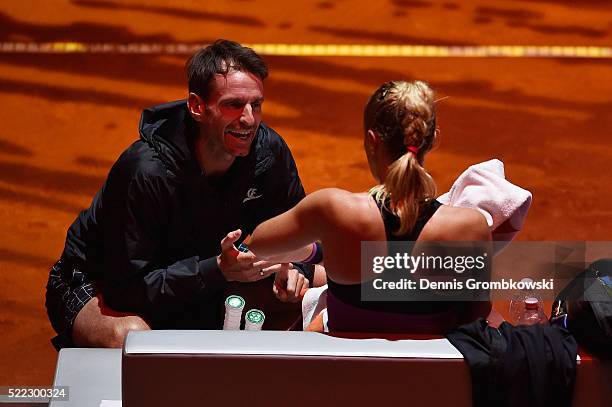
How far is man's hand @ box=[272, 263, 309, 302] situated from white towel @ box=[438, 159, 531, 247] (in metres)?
0.60

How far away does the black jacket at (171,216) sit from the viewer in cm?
375

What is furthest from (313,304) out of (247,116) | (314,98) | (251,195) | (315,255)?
(314,98)

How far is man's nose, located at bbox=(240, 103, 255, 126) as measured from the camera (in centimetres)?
382

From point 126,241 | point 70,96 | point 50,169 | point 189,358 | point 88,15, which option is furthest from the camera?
point 88,15

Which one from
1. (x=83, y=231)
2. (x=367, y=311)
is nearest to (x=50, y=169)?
(x=83, y=231)

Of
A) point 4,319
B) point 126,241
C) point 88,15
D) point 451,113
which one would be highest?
point 88,15

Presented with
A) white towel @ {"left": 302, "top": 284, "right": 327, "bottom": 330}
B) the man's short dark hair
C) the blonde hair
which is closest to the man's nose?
the man's short dark hair

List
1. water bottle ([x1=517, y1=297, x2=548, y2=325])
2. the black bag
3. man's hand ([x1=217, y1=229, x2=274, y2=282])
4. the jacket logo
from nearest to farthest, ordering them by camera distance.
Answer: the black bag < water bottle ([x1=517, y1=297, x2=548, y2=325]) < man's hand ([x1=217, y1=229, x2=274, y2=282]) < the jacket logo

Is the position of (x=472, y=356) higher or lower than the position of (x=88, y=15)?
lower

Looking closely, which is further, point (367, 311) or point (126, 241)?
point (126, 241)

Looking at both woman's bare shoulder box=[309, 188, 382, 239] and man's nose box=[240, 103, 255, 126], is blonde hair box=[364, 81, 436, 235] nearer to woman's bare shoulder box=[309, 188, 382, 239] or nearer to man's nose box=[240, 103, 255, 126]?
woman's bare shoulder box=[309, 188, 382, 239]

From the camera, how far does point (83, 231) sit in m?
3.99

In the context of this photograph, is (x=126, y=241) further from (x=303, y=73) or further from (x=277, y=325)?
(x=303, y=73)

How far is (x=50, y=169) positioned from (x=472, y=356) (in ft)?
9.20
